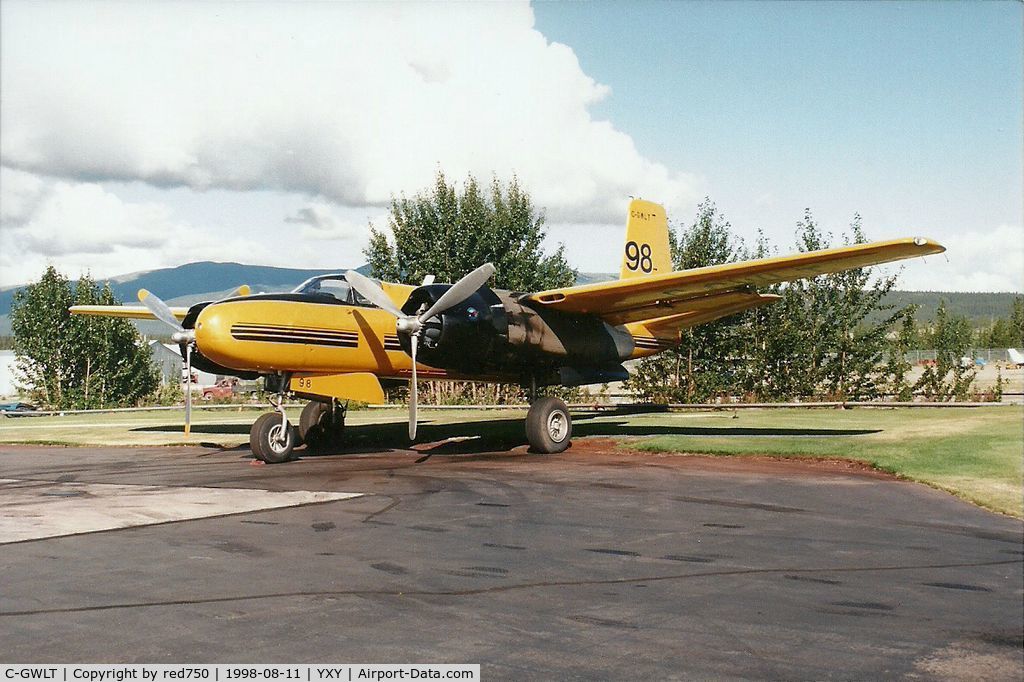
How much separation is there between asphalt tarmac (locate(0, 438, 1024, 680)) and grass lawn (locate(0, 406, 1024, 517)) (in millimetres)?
1685

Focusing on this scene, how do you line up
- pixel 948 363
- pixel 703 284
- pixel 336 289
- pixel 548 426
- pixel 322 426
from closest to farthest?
pixel 336 289
pixel 703 284
pixel 548 426
pixel 322 426
pixel 948 363

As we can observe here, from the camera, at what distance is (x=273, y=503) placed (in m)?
12.5

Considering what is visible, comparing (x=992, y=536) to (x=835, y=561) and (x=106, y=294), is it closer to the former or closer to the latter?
(x=835, y=561)

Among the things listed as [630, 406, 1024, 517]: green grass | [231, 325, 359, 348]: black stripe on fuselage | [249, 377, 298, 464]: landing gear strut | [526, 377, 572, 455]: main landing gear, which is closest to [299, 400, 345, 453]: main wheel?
[249, 377, 298, 464]: landing gear strut

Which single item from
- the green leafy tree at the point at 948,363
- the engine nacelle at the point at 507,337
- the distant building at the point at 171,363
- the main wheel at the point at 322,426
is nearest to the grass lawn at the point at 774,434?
the main wheel at the point at 322,426

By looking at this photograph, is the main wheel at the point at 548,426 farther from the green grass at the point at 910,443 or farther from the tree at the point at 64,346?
the tree at the point at 64,346

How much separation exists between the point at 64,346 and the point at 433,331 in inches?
1628

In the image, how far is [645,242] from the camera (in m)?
28.3

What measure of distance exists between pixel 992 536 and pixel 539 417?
11.3 meters

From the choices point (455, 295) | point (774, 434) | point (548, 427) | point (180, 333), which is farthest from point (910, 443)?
point (180, 333)

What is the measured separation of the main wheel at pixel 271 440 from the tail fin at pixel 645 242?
496 inches

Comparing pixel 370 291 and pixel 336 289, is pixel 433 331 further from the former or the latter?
pixel 336 289

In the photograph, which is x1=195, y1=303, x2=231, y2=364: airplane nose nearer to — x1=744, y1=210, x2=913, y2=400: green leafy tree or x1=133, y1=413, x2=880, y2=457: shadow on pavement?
x1=133, y1=413, x2=880, y2=457: shadow on pavement

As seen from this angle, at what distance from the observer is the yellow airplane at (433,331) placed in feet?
58.5
